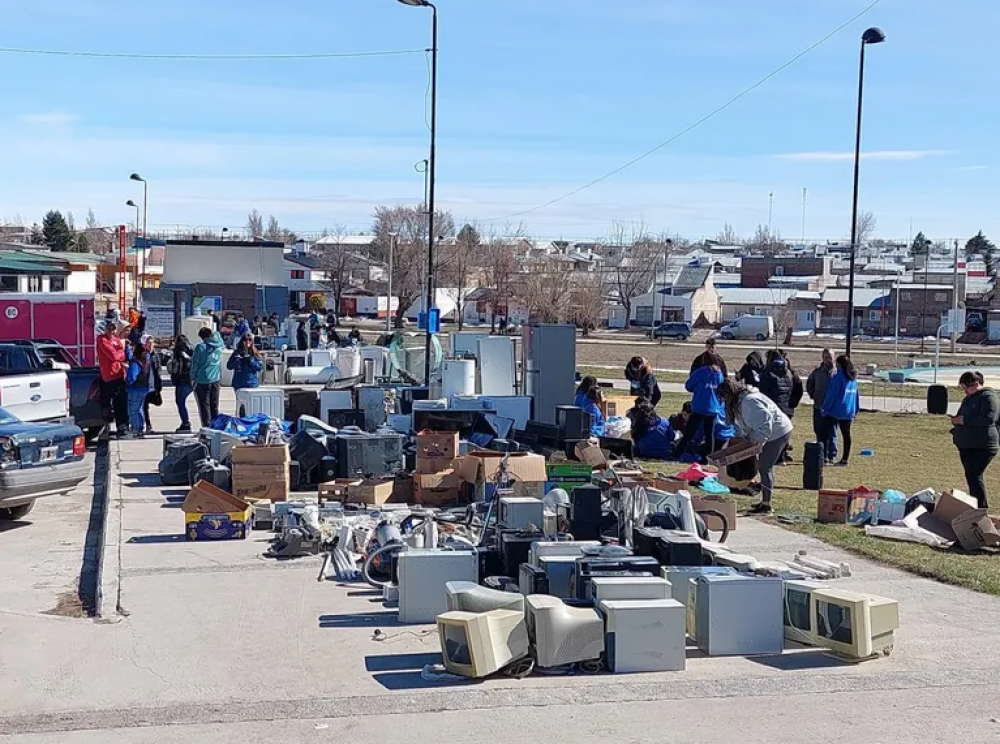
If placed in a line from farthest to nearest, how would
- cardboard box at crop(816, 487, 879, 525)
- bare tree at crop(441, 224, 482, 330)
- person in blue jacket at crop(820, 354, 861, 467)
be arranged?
bare tree at crop(441, 224, 482, 330) → person in blue jacket at crop(820, 354, 861, 467) → cardboard box at crop(816, 487, 879, 525)

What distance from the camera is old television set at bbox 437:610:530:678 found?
762cm

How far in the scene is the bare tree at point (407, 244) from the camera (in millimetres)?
84188

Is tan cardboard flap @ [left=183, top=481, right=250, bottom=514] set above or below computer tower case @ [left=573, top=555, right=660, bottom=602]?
below

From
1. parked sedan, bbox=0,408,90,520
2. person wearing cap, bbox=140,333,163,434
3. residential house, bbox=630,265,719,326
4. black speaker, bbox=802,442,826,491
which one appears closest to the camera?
parked sedan, bbox=0,408,90,520

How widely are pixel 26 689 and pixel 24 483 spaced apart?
5474 millimetres

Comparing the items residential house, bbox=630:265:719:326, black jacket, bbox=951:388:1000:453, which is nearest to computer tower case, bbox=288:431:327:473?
black jacket, bbox=951:388:1000:453

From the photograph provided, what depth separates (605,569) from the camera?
8.56m

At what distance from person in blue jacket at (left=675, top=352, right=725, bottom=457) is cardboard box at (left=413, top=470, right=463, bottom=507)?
517cm

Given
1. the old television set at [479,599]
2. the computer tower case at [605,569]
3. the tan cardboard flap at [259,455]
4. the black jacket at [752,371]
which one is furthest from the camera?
the black jacket at [752,371]

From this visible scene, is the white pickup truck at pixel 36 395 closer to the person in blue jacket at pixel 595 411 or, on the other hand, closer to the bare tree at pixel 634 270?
the person in blue jacket at pixel 595 411

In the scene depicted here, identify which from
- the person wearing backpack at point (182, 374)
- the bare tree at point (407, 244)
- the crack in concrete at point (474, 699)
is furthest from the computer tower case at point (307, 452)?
the bare tree at point (407, 244)

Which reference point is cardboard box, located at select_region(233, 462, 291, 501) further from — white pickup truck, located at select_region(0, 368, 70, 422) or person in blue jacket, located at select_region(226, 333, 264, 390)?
person in blue jacket, located at select_region(226, 333, 264, 390)

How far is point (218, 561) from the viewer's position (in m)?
11.2

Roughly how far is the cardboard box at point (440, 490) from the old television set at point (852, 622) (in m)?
6.32
